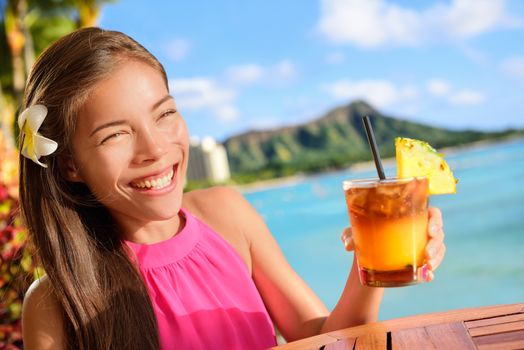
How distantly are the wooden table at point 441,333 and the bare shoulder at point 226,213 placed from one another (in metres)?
0.69

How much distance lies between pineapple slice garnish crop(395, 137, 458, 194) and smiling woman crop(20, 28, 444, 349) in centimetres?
23

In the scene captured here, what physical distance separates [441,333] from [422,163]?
0.35m

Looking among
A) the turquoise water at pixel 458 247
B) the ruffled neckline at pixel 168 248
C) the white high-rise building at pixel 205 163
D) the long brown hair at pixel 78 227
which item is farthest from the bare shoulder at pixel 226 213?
the white high-rise building at pixel 205 163

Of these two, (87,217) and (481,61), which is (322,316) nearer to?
(87,217)

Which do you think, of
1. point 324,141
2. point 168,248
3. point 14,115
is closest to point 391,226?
point 168,248

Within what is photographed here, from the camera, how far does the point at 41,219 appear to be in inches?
70.7

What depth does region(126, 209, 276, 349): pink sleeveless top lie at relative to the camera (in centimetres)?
180

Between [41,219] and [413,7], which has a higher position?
[413,7]

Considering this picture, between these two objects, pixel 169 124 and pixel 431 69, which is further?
pixel 431 69

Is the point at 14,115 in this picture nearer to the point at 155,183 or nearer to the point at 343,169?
the point at 155,183

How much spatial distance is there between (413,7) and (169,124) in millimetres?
71224

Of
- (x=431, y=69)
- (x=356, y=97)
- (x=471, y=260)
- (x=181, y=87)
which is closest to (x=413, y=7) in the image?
(x=431, y=69)

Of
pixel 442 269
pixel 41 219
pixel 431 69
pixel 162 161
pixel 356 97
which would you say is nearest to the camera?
pixel 162 161

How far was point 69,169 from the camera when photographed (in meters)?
1.82
